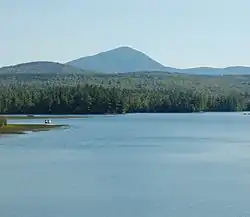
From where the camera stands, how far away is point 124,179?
→ 38312mm

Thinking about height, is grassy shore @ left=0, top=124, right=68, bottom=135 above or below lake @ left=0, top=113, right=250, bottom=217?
below

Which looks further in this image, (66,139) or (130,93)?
(130,93)

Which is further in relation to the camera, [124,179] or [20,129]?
[20,129]

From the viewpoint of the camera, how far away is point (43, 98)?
14412 centimetres

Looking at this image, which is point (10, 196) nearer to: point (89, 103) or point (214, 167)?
point (214, 167)

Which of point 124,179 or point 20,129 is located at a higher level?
point 124,179

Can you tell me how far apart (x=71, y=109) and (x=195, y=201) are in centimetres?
11606

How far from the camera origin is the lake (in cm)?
2922

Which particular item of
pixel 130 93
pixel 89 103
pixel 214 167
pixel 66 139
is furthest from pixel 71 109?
pixel 214 167

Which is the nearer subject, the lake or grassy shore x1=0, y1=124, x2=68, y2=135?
the lake

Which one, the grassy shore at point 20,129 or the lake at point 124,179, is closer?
the lake at point 124,179

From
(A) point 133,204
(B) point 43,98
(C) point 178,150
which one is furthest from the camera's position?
(B) point 43,98

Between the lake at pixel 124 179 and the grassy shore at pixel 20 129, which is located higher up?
the lake at pixel 124 179

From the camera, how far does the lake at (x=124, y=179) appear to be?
95.9 ft
